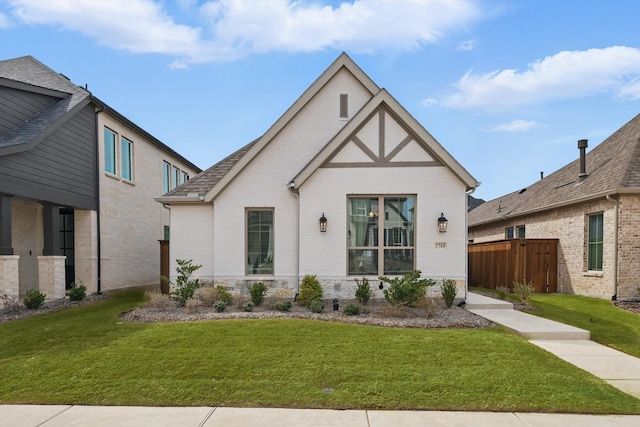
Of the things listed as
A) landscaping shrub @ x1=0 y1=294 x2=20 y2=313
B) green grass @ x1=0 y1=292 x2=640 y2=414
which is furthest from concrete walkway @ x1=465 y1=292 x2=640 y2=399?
landscaping shrub @ x1=0 y1=294 x2=20 y2=313

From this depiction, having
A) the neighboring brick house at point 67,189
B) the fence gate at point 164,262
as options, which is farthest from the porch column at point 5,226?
the fence gate at point 164,262

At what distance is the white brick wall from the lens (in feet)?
44.6

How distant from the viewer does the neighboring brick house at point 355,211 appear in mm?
9852

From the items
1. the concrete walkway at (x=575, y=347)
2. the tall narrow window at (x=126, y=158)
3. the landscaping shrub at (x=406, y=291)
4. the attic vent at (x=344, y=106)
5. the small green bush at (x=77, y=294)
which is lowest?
the small green bush at (x=77, y=294)

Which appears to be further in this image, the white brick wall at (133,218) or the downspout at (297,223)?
the white brick wall at (133,218)

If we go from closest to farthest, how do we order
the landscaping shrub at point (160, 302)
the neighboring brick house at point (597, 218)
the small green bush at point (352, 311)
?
the small green bush at point (352, 311) → the landscaping shrub at point (160, 302) → the neighboring brick house at point (597, 218)

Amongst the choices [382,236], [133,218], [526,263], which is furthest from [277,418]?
[133,218]

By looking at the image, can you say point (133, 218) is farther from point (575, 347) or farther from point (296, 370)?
point (575, 347)

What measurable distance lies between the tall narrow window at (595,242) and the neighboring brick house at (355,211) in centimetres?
594

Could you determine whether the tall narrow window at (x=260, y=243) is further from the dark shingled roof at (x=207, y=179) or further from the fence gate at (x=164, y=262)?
the fence gate at (x=164, y=262)

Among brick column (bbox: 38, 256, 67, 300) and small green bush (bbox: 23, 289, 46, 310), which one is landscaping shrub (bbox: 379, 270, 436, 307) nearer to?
small green bush (bbox: 23, 289, 46, 310)

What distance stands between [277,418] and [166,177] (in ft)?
56.7

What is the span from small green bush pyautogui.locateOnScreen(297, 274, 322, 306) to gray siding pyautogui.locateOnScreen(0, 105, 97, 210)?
852 cm

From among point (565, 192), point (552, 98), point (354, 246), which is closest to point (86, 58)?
point (354, 246)
